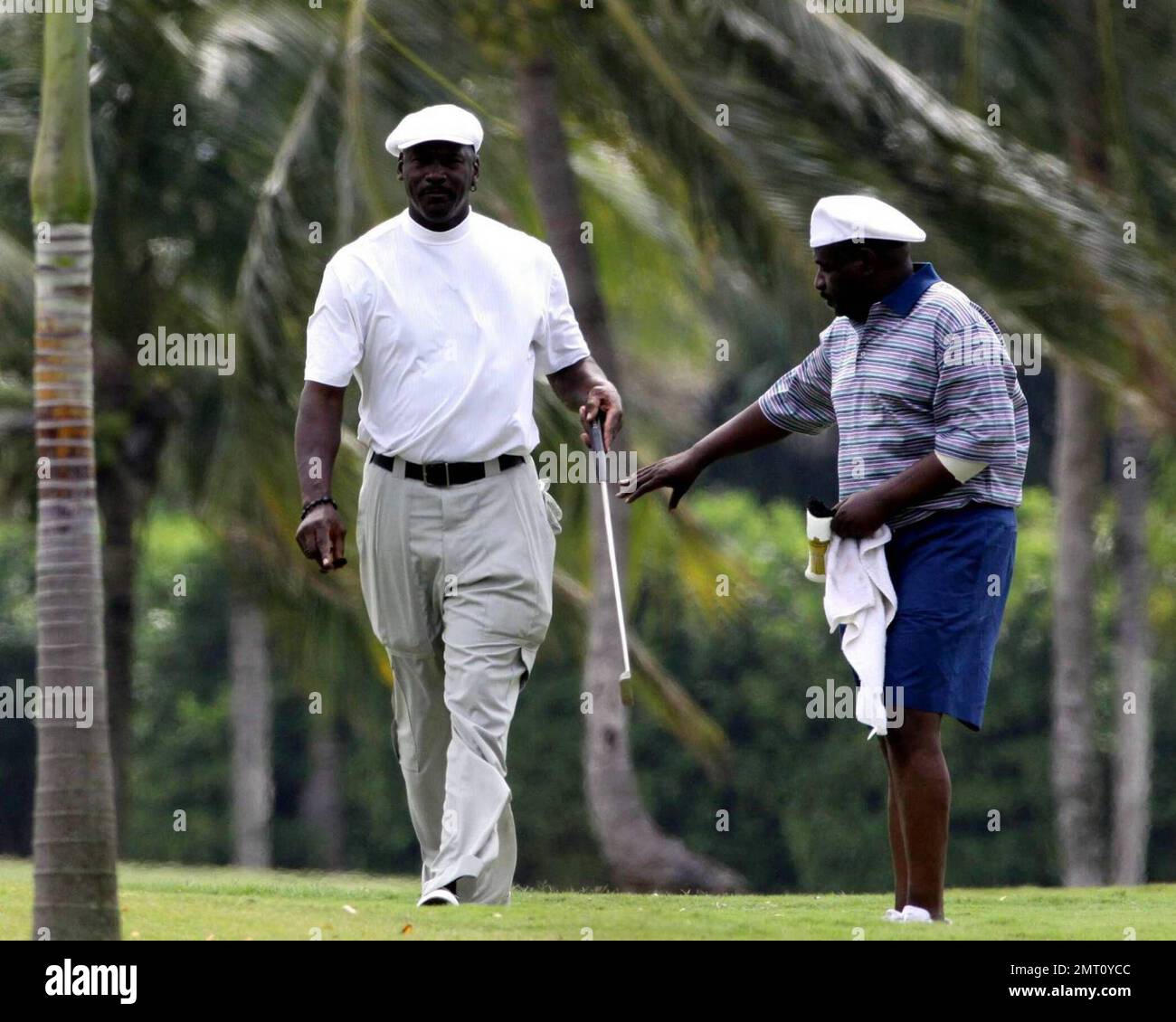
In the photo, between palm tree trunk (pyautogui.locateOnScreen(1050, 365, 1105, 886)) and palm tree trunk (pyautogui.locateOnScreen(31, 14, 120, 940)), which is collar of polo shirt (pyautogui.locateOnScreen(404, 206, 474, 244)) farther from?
palm tree trunk (pyautogui.locateOnScreen(1050, 365, 1105, 886))

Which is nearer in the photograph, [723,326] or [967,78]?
[967,78]

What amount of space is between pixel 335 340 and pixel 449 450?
0.41 meters

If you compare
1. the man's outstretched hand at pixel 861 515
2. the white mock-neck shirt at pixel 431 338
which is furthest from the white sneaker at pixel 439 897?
the man's outstretched hand at pixel 861 515

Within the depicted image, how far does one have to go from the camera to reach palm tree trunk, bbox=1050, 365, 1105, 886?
14930 millimetres

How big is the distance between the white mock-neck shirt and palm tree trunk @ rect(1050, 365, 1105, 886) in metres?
9.75

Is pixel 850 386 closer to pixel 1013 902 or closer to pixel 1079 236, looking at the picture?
pixel 1013 902

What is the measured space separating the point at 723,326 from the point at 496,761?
15.7 metres

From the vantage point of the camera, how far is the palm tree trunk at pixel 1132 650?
16203mm

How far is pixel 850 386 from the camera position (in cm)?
554

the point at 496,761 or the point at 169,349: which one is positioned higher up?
the point at 169,349

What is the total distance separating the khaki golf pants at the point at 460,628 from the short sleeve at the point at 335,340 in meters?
0.31

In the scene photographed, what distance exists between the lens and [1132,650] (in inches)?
680
